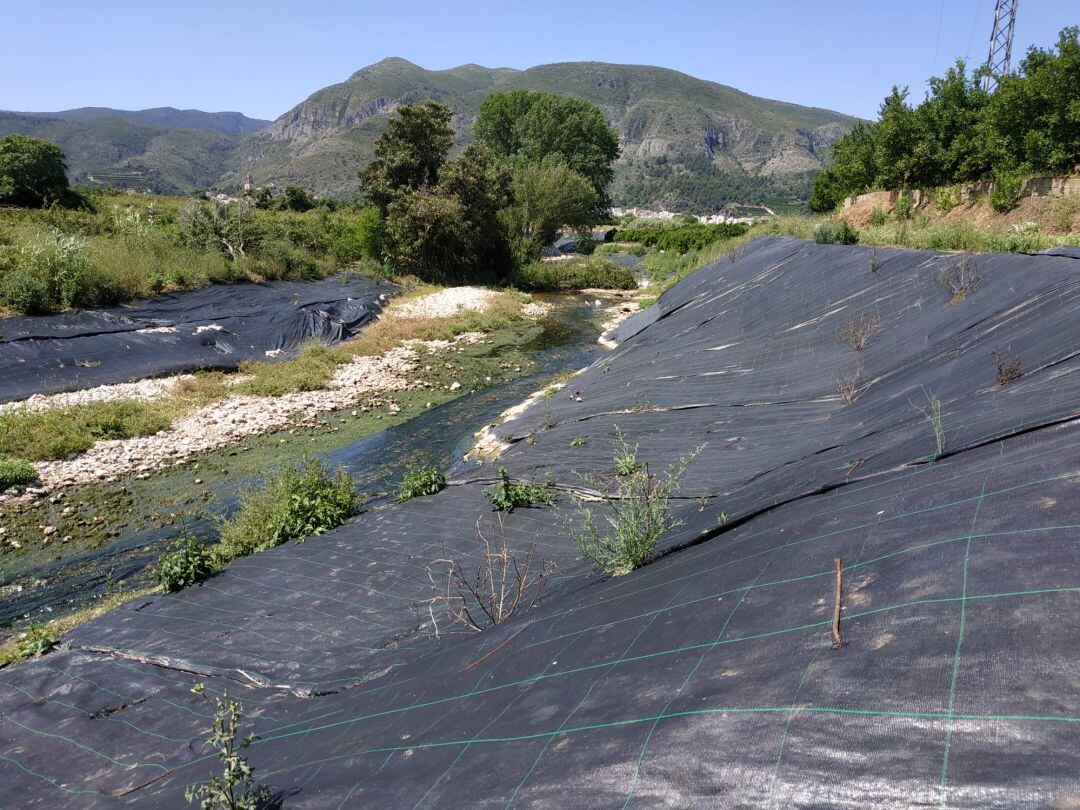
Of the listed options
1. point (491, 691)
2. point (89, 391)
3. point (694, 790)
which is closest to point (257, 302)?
point (89, 391)

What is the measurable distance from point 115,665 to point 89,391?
974cm

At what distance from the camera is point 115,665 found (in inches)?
180

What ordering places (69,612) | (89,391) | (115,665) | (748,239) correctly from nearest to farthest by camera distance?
(115,665), (69,612), (89,391), (748,239)

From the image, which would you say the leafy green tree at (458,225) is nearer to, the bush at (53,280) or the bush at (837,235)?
the bush at (53,280)

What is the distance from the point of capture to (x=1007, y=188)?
53.0 feet

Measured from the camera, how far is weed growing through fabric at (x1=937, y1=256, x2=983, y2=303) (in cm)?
727

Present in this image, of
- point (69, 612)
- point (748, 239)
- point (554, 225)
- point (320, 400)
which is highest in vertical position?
point (554, 225)

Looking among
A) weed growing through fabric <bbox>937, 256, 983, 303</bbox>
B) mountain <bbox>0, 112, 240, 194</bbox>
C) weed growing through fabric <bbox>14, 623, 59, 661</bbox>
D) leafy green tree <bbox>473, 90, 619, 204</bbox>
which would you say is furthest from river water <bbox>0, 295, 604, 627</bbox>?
mountain <bbox>0, 112, 240, 194</bbox>

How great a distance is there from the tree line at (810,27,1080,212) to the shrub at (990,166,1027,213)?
0.02 m

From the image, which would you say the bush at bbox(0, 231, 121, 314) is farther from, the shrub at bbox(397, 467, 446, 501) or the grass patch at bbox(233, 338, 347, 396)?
the shrub at bbox(397, 467, 446, 501)

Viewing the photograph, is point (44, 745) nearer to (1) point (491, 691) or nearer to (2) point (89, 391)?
(1) point (491, 691)

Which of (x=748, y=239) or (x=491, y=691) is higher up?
(x=748, y=239)

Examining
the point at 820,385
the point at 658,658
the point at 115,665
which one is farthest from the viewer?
the point at 820,385

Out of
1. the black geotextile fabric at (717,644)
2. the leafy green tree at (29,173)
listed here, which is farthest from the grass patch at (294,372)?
the leafy green tree at (29,173)
